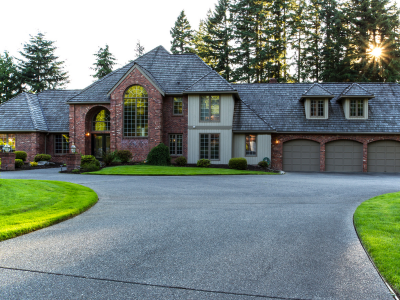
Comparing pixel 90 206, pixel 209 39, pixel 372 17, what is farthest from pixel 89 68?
pixel 90 206

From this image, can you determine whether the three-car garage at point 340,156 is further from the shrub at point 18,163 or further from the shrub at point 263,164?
the shrub at point 18,163

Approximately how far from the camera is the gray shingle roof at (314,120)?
2188 centimetres

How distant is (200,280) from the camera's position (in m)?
3.42

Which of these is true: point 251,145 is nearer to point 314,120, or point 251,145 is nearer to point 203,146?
point 203,146

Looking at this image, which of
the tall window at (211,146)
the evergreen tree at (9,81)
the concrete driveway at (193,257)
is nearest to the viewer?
the concrete driveway at (193,257)

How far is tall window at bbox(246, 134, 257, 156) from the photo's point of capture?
21.6 m

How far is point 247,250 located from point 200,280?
126 centimetres

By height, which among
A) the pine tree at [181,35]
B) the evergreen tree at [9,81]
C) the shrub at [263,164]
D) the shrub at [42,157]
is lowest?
the shrub at [263,164]

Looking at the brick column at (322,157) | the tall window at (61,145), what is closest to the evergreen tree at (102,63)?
the tall window at (61,145)

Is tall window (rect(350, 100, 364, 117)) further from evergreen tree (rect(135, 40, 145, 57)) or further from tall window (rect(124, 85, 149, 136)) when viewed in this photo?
evergreen tree (rect(135, 40, 145, 57))

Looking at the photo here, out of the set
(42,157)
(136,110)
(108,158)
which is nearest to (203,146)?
(136,110)

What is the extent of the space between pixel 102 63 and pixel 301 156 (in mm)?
33900

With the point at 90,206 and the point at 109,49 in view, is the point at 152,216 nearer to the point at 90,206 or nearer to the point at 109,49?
the point at 90,206

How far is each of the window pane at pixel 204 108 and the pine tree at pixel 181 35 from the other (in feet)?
91.6
